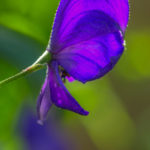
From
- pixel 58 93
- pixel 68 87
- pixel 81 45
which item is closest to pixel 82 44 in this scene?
pixel 81 45

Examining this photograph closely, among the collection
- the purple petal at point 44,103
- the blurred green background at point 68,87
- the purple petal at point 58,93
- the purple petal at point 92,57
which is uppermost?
the purple petal at point 92,57

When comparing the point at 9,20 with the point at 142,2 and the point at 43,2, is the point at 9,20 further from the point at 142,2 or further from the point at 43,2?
the point at 142,2

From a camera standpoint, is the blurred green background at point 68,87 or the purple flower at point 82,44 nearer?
the purple flower at point 82,44

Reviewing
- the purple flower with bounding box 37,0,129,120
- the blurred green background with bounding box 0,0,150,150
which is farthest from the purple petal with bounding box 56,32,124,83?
the blurred green background with bounding box 0,0,150,150

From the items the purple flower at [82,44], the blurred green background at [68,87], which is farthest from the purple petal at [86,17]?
the blurred green background at [68,87]

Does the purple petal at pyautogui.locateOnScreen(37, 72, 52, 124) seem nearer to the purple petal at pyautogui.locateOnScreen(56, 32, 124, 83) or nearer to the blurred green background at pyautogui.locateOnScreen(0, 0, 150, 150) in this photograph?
the purple petal at pyautogui.locateOnScreen(56, 32, 124, 83)

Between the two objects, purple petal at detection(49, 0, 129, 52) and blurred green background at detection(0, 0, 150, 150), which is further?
blurred green background at detection(0, 0, 150, 150)

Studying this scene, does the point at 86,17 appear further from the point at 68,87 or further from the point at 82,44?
the point at 68,87

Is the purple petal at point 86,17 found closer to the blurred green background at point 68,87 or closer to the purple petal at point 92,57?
the purple petal at point 92,57
